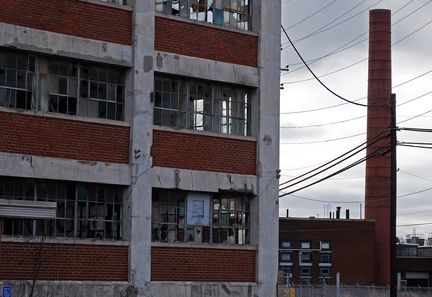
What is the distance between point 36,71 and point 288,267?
56.6m

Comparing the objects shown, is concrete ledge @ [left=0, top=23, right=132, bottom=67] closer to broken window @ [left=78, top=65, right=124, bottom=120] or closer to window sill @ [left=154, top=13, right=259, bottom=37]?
broken window @ [left=78, top=65, right=124, bottom=120]

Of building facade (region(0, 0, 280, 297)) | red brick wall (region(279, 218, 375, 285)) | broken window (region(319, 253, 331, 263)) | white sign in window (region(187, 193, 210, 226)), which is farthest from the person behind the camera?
broken window (region(319, 253, 331, 263))

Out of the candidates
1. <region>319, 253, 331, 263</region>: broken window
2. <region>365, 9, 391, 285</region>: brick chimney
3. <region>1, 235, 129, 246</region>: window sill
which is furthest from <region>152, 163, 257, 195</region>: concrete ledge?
<region>319, 253, 331, 263</region>: broken window

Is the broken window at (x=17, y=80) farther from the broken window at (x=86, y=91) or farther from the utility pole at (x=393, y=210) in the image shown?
the utility pole at (x=393, y=210)

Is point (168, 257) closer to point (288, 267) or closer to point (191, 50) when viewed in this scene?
point (191, 50)

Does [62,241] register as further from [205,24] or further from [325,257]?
[325,257]

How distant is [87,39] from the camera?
24.1 meters

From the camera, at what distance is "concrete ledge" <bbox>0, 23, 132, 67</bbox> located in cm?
2275

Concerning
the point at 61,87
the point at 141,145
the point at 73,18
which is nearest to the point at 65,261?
the point at 141,145

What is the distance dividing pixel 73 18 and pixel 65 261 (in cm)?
599

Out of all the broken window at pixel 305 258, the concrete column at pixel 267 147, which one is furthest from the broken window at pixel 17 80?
the broken window at pixel 305 258

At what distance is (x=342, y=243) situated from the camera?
79.5 metres

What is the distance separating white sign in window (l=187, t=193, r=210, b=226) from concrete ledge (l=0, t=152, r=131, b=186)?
2.31 metres

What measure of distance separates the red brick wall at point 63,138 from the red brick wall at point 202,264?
2.79 metres
